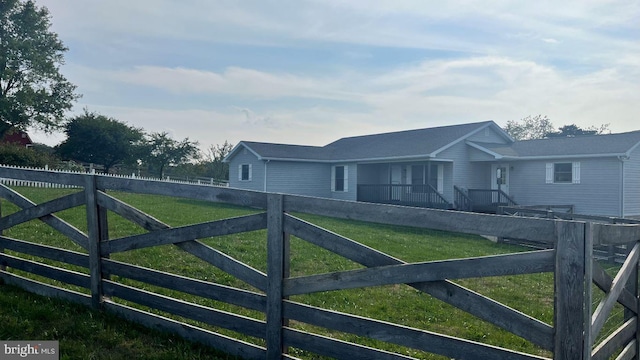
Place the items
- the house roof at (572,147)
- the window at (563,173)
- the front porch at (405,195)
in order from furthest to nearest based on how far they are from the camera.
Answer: the front porch at (405,195), the window at (563,173), the house roof at (572,147)

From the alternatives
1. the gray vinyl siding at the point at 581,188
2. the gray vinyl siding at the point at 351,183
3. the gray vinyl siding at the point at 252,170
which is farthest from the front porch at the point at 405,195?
the gray vinyl siding at the point at 252,170

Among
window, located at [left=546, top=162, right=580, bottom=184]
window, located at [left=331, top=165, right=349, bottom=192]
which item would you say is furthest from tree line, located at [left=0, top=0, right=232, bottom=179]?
window, located at [left=546, top=162, right=580, bottom=184]

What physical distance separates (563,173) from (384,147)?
935cm

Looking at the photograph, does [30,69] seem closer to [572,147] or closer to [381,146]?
[381,146]

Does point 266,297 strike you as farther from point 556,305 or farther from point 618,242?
point 618,242

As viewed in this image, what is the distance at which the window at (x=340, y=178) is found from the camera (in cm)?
2676

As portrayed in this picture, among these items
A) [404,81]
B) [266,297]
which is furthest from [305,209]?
[404,81]

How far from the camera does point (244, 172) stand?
2778cm

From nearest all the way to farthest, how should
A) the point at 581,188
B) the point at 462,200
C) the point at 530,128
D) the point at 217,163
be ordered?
the point at 581,188
the point at 462,200
the point at 217,163
the point at 530,128

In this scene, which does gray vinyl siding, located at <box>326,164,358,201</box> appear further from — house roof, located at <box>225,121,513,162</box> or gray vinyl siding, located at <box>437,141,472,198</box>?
gray vinyl siding, located at <box>437,141,472,198</box>

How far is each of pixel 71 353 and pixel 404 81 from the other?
16531 millimetres

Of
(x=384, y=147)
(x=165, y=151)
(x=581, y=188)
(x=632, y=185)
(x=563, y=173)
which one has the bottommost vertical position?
(x=581, y=188)

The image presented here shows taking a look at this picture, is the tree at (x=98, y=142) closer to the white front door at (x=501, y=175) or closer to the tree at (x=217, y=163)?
the tree at (x=217, y=163)

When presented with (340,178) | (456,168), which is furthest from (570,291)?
(340,178)
